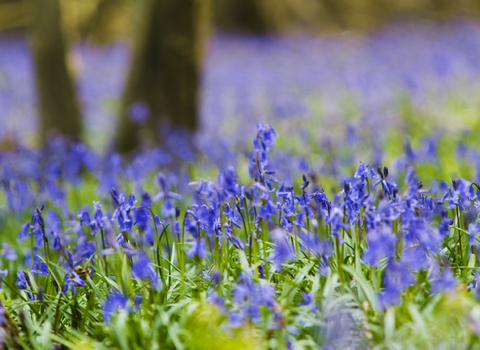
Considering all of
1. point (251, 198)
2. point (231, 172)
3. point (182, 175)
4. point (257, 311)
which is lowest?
point (182, 175)

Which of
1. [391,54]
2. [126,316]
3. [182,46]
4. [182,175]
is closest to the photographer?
[126,316]

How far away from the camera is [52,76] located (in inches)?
271

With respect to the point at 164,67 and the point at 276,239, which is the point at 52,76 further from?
the point at 276,239

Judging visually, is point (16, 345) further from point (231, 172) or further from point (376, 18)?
point (376, 18)

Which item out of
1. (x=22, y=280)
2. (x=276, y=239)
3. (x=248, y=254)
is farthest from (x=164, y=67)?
(x=276, y=239)

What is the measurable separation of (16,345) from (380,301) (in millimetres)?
1619

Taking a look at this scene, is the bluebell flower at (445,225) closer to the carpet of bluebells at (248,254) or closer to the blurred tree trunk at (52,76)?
the carpet of bluebells at (248,254)

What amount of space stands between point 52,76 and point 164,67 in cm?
167

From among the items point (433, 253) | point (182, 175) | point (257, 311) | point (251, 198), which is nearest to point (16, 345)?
point (257, 311)

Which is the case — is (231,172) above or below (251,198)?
above

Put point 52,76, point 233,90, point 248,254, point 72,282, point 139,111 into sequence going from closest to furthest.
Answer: point 72,282 < point 248,254 < point 139,111 < point 52,76 < point 233,90

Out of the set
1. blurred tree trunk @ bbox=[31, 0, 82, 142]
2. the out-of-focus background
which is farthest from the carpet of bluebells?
blurred tree trunk @ bbox=[31, 0, 82, 142]

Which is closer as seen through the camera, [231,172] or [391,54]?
[231,172]

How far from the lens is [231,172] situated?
A: 7.72ft
